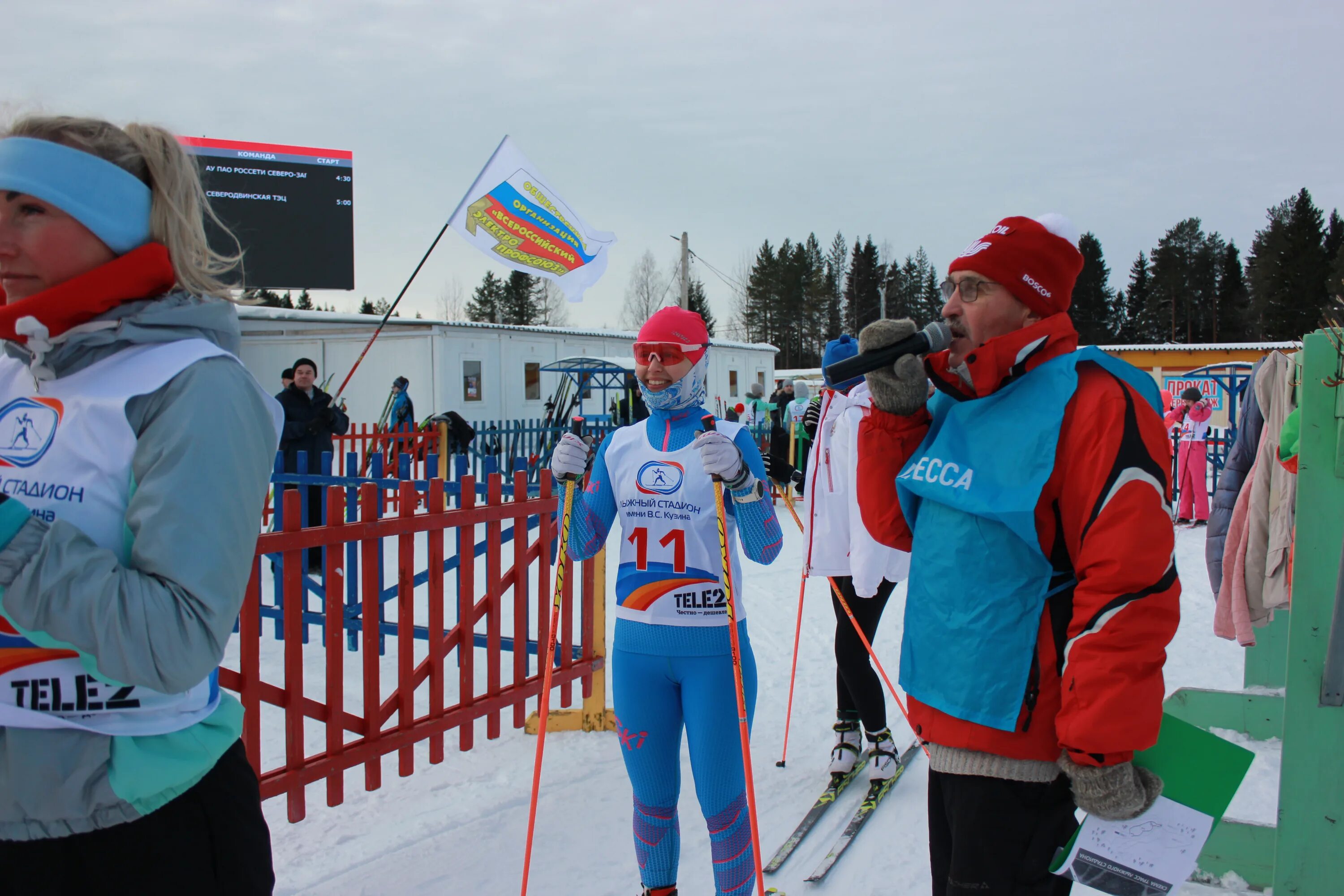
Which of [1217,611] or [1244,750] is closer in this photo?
[1244,750]

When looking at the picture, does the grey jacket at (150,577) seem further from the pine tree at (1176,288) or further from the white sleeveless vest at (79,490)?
the pine tree at (1176,288)

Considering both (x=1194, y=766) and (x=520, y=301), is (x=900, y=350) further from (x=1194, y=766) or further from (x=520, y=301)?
(x=520, y=301)

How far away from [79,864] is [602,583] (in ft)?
12.1

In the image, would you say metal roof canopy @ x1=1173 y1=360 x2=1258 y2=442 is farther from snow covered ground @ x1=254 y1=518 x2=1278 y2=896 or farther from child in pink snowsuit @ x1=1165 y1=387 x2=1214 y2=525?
snow covered ground @ x1=254 y1=518 x2=1278 y2=896

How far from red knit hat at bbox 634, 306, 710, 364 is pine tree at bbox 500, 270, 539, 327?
2231 inches

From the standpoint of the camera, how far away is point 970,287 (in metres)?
1.87

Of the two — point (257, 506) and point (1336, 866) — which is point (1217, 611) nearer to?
point (1336, 866)

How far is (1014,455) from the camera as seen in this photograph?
1.70 meters

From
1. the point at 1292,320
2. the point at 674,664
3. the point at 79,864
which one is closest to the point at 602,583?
the point at 674,664

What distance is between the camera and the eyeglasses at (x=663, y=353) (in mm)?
2850

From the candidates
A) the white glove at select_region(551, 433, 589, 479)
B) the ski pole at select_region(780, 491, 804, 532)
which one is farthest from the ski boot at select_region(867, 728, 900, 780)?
the white glove at select_region(551, 433, 589, 479)

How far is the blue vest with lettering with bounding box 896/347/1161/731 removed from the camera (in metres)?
1.65

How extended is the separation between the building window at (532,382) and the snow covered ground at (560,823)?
16.0 metres

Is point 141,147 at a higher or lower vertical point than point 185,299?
higher
